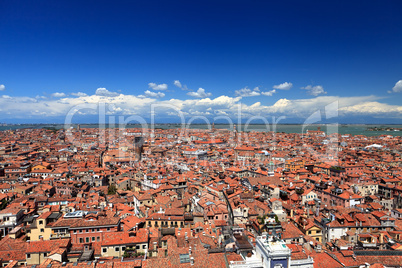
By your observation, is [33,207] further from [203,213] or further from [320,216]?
[320,216]

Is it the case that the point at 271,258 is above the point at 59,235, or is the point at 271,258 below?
above

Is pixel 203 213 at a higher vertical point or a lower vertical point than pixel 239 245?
lower

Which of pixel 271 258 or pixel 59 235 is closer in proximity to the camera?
pixel 271 258

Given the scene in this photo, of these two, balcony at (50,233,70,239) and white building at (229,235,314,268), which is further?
balcony at (50,233,70,239)

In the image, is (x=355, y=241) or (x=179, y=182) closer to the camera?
(x=355, y=241)

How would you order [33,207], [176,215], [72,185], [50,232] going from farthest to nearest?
1. [72,185]
2. [33,207]
3. [176,215]
4. [50,232]

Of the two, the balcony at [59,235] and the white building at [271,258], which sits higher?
the white building at [271,258]

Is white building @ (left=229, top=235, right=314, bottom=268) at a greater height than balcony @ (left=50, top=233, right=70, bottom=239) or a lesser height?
greater

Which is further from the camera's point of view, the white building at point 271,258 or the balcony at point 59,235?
the balcony at point 59,235

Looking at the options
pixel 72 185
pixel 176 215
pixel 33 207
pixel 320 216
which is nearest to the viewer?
pixel 176 215

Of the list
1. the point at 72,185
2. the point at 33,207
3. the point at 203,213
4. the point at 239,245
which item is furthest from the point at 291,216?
the point at 72,185
